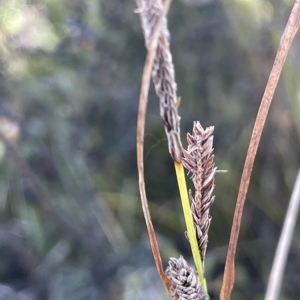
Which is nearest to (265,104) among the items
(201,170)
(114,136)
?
(201,170)

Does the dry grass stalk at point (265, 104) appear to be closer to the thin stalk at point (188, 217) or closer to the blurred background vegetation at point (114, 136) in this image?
the thin stalk at point (188, 217)

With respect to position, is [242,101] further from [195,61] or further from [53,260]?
[53,260]

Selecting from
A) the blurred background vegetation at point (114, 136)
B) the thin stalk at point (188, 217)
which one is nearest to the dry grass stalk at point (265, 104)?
the thin stalk at point (188, 217)

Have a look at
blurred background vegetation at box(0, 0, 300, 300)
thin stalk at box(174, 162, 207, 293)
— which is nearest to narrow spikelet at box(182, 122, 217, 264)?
thin stalk at box(174, 162, 207, 293)

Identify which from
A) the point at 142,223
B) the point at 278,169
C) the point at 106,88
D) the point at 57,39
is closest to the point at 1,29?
the point at 57,39

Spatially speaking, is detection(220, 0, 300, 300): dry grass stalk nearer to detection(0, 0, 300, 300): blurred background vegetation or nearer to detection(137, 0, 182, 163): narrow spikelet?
detection(137, 0, 182, 163): narrow spikelet
